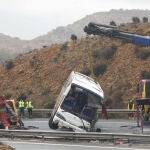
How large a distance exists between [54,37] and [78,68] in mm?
133808

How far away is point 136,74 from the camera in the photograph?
4447 centimetres

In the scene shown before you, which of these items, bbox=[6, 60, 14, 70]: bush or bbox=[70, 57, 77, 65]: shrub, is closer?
bbox=[70, 57, 77, 65]: shrub

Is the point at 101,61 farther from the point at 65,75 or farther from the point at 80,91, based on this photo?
the point at 80,91

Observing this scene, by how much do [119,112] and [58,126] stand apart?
9321 mm

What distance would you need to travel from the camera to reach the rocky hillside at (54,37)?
527ft

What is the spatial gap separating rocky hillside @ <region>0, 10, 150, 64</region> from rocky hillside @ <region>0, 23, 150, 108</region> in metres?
87.3

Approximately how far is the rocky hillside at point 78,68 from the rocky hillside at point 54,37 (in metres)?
87.3

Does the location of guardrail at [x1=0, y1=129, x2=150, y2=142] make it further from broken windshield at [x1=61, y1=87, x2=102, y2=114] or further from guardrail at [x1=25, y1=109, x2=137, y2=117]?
guardrail at [x1=25, y1=109, x2=137, y2=117]

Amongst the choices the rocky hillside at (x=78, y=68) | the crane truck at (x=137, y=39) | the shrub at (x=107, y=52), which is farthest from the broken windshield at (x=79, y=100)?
the shrub at (x=107, y=52)

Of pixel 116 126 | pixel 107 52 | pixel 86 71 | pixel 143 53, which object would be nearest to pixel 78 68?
pixel 86 71

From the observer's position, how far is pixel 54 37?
18338cm

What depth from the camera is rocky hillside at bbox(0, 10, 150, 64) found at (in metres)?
161

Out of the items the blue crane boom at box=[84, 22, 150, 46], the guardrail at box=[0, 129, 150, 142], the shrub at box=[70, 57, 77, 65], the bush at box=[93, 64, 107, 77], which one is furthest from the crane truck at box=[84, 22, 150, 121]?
the shrub at box=[70, 57, 77, 65]

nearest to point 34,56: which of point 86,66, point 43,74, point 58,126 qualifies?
point 43,74
